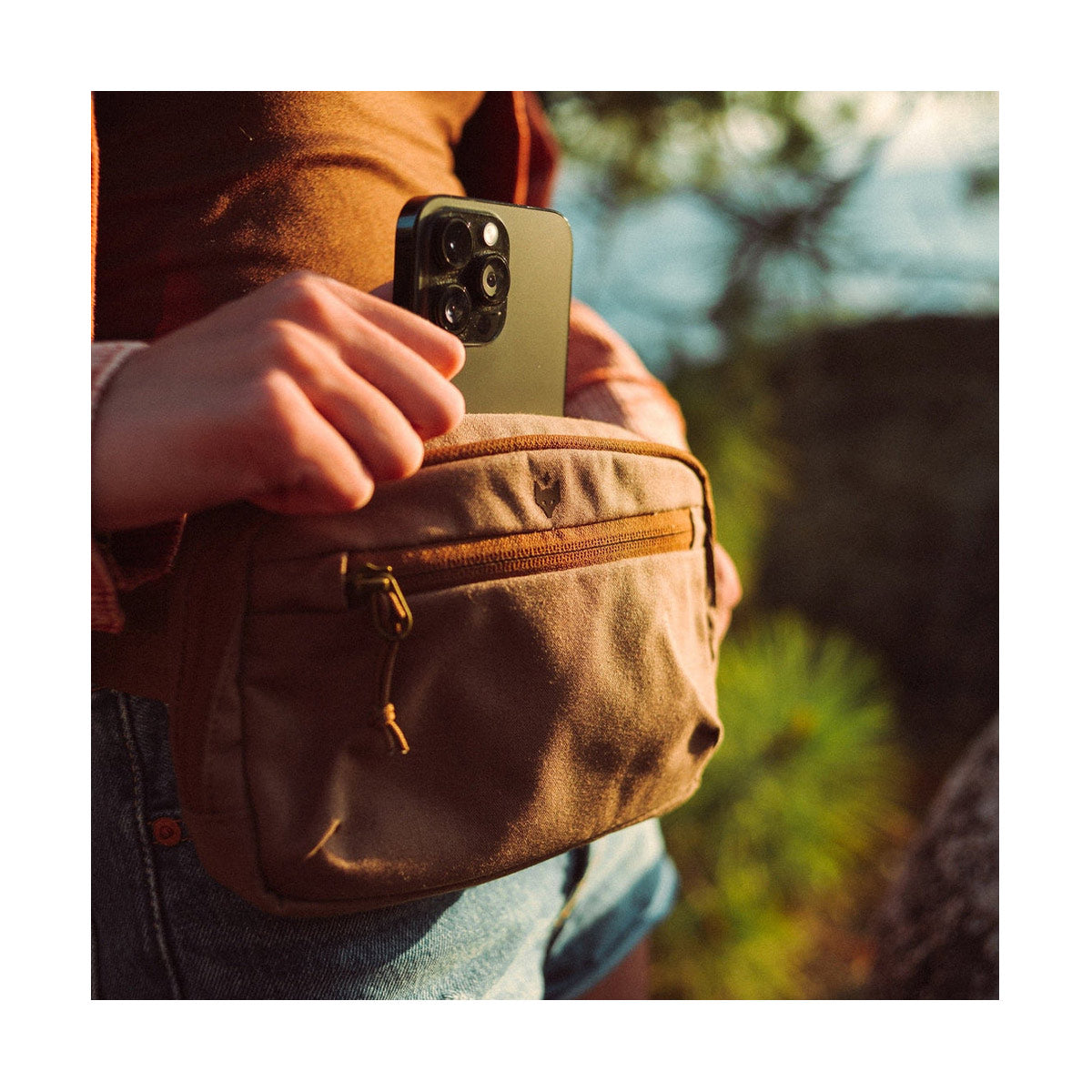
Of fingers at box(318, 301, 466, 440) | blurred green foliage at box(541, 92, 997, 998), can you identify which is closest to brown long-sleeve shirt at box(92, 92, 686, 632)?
fingers at box(318, 301, 466, 440)

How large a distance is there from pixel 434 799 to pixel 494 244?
0.91 feet

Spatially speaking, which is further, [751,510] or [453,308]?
[751,510]

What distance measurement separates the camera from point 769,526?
199 cm

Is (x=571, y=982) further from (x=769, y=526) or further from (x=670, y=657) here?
(x=769, y=526)

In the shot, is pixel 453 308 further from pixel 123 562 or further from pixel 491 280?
pixel 123 562

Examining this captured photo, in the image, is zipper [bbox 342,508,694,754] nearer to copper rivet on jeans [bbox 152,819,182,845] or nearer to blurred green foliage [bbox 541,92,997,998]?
copper rivet on jeans [bbox 152,819,182,845]

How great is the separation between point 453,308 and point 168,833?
0.28m

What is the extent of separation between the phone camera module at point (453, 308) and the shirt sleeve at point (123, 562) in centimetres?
14

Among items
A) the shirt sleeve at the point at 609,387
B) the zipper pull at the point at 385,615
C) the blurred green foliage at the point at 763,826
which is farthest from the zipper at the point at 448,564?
the blurred green foliage at the point at 763,826

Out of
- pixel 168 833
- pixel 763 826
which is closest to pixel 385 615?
pixel 168 833

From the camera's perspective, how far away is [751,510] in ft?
4.46

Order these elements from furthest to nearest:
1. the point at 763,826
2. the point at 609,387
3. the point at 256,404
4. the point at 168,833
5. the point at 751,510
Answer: the point at 751,510, the point at 763,826, the point at 609,387, the point at 168,833, the point at 256,404

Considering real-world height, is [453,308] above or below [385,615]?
above

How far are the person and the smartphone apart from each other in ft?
0.13
